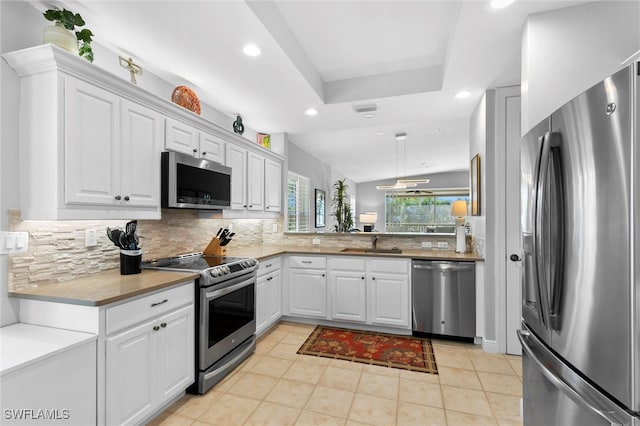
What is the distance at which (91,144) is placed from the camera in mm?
1841

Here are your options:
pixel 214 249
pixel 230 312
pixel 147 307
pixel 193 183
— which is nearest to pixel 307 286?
pixel 214 249

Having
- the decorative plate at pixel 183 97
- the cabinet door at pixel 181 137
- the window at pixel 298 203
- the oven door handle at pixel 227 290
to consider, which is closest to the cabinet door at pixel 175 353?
the oven door handle at pixel 227 290

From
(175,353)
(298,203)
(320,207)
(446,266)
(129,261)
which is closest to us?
(175,353)

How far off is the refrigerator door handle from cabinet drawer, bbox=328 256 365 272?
2.04 m

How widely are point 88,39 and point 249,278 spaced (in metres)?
2.04

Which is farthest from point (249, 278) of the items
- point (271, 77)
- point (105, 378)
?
point (271, 77)

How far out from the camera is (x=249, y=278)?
283 centimetres

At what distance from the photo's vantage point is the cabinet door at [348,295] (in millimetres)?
3500

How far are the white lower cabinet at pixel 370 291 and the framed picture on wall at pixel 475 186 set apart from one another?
920mm

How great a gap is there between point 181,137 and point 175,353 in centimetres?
162

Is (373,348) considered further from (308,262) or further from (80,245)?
(80,245)

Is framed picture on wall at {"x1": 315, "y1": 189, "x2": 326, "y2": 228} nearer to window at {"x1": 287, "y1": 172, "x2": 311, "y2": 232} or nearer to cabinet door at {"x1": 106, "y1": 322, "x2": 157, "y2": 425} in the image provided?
window at {"x1": 287, "y1": 172, "x2": 311, "y2": 232}

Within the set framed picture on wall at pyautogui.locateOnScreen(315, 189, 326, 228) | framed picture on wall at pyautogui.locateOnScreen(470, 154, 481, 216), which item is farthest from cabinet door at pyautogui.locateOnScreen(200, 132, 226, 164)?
framed picture on wall at pyautogui.locateOnScreen(315, 189, 326, 228)

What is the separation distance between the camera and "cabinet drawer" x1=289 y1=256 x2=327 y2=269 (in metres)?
3.67
